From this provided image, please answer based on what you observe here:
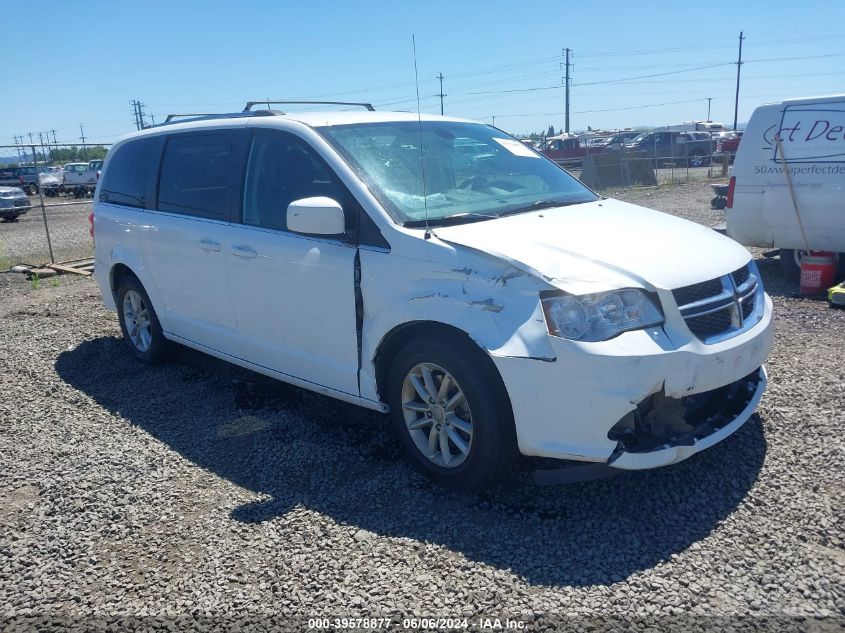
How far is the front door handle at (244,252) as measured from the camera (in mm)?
4668

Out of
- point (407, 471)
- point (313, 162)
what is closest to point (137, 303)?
point (313, 162)

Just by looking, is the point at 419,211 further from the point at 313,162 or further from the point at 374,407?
the point at 374,407

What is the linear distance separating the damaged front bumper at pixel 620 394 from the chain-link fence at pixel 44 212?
30.3ft

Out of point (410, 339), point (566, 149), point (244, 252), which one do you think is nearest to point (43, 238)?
point (244, 252)

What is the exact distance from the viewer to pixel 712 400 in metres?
3.87

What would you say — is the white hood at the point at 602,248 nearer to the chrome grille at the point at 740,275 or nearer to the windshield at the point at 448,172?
the chrome grille at the point at 740,275

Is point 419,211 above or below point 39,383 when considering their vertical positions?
above

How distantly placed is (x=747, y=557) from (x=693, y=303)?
1.15 metres

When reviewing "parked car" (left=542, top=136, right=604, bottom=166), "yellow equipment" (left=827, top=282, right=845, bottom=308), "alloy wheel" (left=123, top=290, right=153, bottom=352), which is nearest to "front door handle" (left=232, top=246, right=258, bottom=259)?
"alloy wheel" (left=123, top=290, right=153, bottom=352)

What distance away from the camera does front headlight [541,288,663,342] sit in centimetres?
331

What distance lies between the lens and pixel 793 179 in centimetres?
824

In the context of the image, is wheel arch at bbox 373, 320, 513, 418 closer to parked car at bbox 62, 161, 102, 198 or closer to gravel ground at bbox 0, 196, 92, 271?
gravel ground at bbox 0, 196, 92, 271

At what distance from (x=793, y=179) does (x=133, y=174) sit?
6.86m

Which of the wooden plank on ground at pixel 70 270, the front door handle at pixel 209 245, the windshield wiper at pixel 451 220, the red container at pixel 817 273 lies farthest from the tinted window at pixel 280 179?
the wooden plank on ground at pixel 70 270
